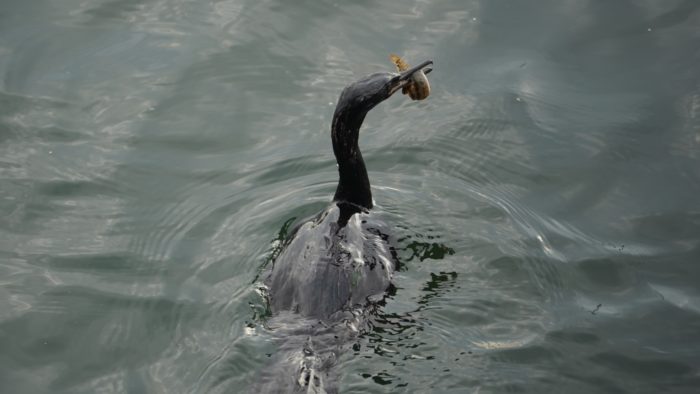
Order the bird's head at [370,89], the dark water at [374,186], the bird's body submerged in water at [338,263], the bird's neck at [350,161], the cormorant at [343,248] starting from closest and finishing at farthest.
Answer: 1. the bird's body submerged in water at [338,263]
2. the cormorant at [343,248]
3. the dark water at [374,186]
4. the bird's head at [370,89]
5. the bird's neck at [350,161]

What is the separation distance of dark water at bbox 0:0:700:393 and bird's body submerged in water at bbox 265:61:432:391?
9.2 inches

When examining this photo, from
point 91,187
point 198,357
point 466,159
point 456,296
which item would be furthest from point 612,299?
point 91,187

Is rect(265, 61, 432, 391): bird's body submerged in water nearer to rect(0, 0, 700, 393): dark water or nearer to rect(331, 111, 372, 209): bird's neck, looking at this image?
rect(331, 111, 372, 209): bird's neck

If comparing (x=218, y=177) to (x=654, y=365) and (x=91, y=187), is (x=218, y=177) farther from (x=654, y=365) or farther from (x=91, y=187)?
(x=654, y=365)

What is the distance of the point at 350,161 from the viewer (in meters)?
7.55

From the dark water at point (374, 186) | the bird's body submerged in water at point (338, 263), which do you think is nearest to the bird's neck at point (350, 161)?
the bird's body submerged in water at point (338, 263)

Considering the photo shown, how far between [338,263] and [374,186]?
1908 mm

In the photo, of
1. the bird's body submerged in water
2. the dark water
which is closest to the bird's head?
the bird's body submerged in water

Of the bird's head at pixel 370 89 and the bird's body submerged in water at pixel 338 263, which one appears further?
the bird's head at pixel 370 89

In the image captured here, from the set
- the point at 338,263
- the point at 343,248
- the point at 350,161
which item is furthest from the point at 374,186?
the point at 338,263

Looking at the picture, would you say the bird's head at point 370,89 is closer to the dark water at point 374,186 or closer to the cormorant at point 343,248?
the cormorant at point 343,248

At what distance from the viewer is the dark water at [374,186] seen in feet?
21.7

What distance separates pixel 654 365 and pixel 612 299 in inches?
32.0

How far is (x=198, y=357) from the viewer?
6.51 meters
